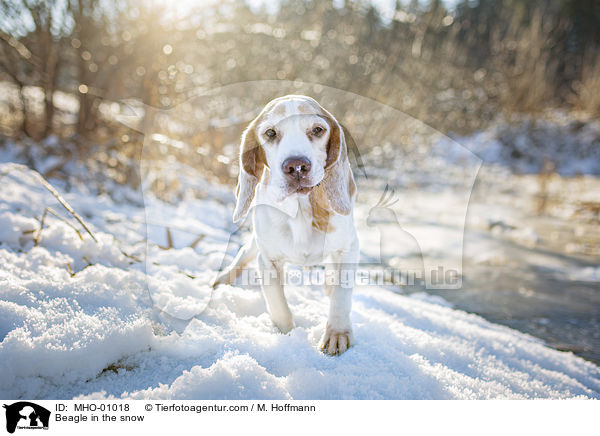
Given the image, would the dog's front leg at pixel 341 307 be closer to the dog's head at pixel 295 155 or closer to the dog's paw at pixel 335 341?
the dog's paw at pixel 335 341

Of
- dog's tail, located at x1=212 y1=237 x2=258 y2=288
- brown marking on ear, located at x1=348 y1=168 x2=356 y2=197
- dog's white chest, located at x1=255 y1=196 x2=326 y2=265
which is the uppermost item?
brown marking on ear, located at x1=348 y1=168 x2=356 y2=197

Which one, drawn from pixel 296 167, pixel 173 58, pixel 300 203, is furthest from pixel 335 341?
pixel 173 58

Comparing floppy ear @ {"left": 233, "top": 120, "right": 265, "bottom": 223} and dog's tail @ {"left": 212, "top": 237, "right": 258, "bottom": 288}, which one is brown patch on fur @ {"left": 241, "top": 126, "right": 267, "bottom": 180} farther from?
dog's tail @ {"left": 212, "top": 237, "right": 258, "bottom": 288}

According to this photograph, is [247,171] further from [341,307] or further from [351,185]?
[341,307]

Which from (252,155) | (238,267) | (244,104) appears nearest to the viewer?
(252,155)

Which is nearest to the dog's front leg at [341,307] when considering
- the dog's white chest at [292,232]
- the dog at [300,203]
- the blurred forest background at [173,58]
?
the dog at [300,203]

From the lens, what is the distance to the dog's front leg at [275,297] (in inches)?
64.9

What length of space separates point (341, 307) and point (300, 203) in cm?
47

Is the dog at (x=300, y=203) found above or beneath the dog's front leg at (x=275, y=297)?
above

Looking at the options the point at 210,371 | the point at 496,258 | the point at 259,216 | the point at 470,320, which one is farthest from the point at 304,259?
the point at 496,258
